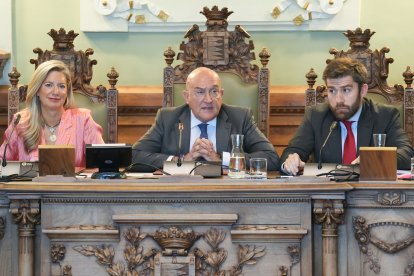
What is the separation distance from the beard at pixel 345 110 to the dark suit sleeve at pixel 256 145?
356 mm

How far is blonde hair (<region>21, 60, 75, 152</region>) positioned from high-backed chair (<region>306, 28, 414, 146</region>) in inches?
52.1

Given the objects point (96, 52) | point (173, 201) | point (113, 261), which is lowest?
point (113, 261)

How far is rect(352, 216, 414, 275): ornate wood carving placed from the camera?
347 cm

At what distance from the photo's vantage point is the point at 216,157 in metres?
4.45

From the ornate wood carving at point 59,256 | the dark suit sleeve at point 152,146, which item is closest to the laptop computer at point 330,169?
the dark suit sleeve at point 152,146

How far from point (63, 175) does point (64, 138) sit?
1.03 meters

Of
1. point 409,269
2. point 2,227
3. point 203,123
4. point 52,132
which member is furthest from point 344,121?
point 2,227

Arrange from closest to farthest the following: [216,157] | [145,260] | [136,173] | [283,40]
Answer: [145,260] < [136,173] < [216,157] < [283,40]

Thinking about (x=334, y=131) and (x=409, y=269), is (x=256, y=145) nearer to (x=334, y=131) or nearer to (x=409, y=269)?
(x=334, y=131)

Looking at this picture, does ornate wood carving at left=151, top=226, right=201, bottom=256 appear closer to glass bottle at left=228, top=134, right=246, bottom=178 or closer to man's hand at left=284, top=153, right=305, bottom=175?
glass bottle at left=228, top=134, right=246, bottom=178

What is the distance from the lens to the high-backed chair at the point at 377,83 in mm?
4996

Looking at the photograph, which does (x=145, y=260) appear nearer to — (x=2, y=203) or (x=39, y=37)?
(x=2, y=203)

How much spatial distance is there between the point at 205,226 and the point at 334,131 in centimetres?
133

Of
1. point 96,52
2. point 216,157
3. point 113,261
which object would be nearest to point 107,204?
point 113,261
